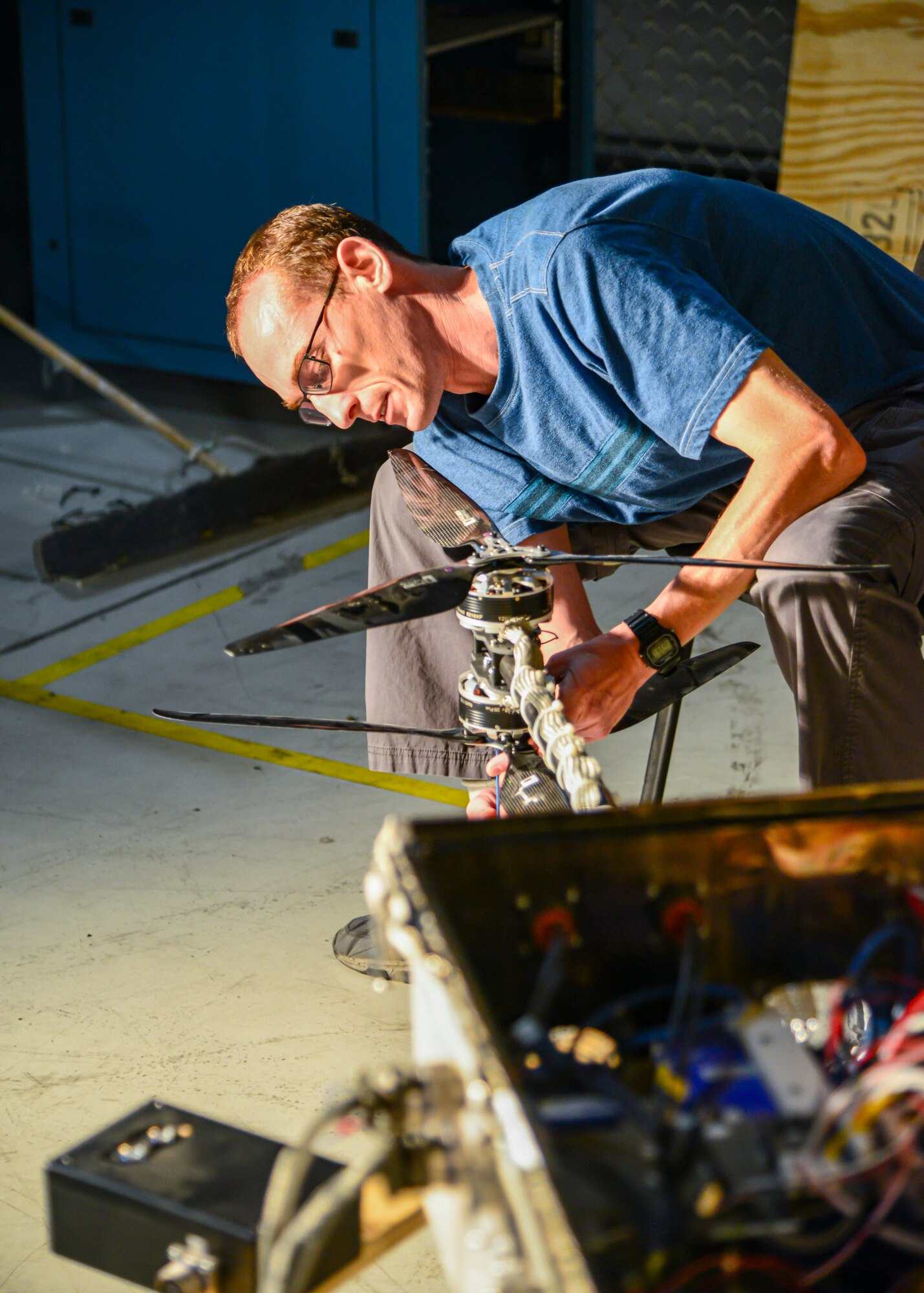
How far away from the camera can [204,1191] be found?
115cm

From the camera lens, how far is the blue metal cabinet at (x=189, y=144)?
16.6 ft

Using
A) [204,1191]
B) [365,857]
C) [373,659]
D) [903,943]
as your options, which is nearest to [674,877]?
[903,943]

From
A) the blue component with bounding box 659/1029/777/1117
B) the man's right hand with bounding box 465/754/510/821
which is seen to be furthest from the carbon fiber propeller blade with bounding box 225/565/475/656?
the blue component with bounding box 659/1029/777/1117

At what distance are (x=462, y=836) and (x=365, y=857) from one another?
1.70 metres

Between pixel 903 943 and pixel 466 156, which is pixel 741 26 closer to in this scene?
pixel 466 156

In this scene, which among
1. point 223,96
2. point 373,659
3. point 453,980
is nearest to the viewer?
point 453,980

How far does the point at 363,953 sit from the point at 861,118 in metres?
3.71

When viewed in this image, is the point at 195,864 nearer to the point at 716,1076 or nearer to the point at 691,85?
the point at 716,1076

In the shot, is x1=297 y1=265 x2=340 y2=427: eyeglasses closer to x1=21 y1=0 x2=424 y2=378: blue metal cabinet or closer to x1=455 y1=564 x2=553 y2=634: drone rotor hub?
x1=455 y1=564 x2=553 y2=634: drone rotor hub

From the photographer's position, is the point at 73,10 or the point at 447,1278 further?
the point at 73,10

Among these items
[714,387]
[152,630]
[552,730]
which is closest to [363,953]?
[552,730]

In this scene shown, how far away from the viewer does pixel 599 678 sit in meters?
1.92

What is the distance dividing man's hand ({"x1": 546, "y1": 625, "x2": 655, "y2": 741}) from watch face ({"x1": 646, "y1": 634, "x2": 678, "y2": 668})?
15 mm

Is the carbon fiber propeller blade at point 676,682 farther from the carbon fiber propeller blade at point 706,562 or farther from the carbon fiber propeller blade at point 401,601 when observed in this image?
the carbon fiber propeller blade at point 401,601
